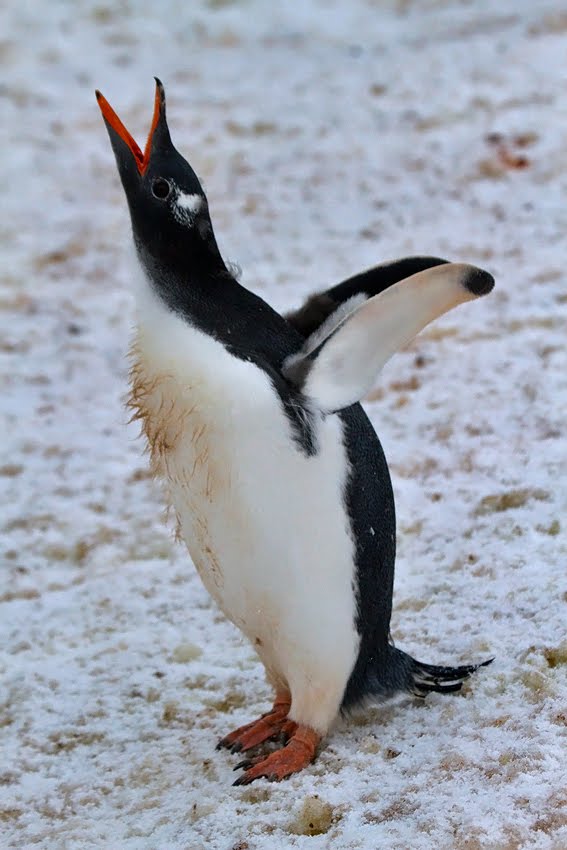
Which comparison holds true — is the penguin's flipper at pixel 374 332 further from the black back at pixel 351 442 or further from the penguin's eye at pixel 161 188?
the penguin's eye at pixel 161 188

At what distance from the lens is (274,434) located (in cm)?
165

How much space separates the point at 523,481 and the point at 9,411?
5.45ft

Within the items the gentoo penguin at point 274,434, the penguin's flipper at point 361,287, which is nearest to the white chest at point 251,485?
the gentoo penguin at point 274,434

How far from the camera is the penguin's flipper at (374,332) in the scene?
1.60 m

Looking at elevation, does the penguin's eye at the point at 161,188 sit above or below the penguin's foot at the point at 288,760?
above

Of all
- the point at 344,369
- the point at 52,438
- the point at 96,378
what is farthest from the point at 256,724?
the point at 96,378

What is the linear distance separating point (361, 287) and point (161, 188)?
15.2 inches

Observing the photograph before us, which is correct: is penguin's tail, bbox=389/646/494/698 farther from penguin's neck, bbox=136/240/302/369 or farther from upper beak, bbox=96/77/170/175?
upper beak, bbox=96/77/170/175

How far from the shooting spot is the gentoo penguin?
5.41 feet

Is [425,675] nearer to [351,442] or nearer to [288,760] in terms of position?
[288,760]

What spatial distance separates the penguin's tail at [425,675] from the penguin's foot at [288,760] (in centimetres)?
19

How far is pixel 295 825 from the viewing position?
166 cm

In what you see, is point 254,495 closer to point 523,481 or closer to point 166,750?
point 166,750

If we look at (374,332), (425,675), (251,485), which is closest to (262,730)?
(425,675)
